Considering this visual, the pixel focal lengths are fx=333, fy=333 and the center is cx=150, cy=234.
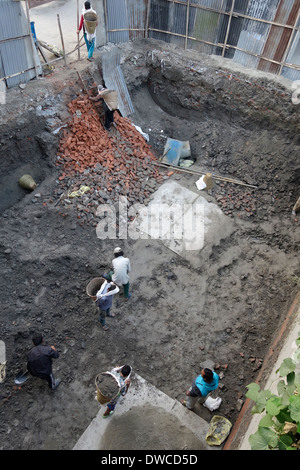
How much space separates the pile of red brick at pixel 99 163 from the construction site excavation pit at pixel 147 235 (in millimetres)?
40

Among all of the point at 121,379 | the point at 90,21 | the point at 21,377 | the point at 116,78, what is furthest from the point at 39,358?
the point at 90,21

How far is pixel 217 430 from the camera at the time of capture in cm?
527

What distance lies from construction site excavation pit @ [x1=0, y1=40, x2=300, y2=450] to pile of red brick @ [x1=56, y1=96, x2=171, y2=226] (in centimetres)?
4

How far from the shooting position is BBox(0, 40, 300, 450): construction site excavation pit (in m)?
6.09

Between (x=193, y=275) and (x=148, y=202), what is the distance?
2434mm

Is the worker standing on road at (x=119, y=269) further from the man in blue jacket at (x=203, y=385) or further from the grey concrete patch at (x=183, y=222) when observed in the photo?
the man in blue jacket at (x=203, y=385)

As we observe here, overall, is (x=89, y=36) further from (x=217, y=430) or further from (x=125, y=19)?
(x=217, y=430)

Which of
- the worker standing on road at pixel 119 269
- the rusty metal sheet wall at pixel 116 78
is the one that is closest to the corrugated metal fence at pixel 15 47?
the rusty metal sheet wall at pixel 116 78

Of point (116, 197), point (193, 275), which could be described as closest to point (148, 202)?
point (116, 197)

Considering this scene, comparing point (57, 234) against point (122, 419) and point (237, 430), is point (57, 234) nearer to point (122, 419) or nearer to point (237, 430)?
point (122, 419)

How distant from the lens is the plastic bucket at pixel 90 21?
31.6 feet

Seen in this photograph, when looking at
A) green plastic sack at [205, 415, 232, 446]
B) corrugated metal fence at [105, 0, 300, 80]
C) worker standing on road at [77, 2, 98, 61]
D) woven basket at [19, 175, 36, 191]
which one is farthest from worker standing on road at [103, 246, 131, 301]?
corrugated metal fence at [105, 0, 300, 80]

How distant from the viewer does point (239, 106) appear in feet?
34.6

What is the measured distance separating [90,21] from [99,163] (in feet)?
14.1
